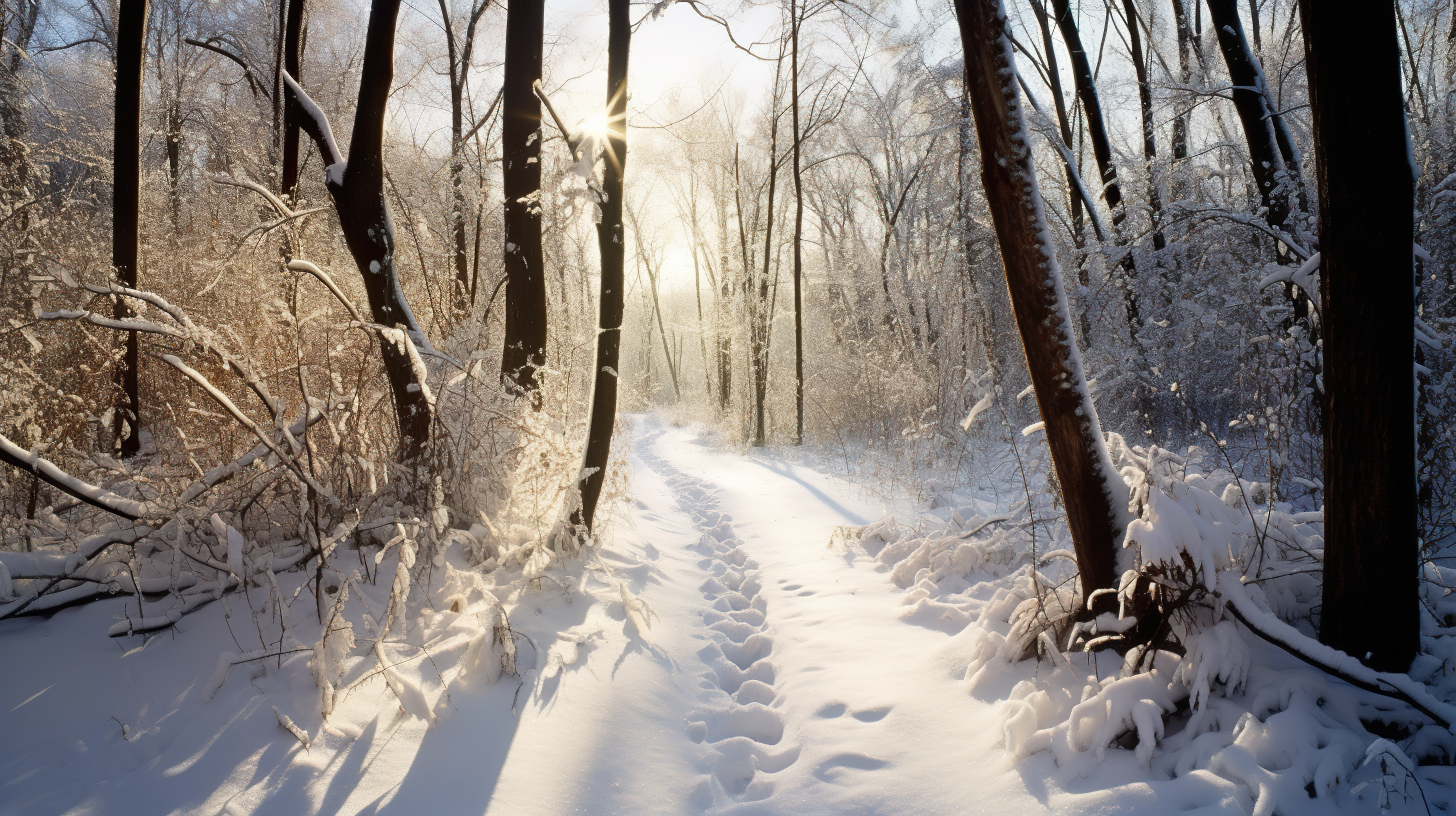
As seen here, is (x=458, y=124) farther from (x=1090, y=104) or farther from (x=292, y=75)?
(x=1090, y=104)

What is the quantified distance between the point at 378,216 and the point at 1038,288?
382 cm

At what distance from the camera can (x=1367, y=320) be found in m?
1.71

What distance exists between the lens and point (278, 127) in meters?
9.84

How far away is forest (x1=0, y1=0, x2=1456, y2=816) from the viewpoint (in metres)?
1.71

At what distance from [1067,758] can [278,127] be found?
13.0 m

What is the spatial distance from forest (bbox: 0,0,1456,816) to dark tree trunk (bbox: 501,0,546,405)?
0.03m

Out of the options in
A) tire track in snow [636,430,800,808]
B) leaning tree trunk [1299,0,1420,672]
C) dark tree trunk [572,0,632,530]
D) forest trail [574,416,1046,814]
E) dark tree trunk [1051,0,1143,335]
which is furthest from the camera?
dark tree trunk [1051,0,1143,335]

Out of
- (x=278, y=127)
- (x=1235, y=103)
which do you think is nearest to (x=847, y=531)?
(x=1235, y=103)

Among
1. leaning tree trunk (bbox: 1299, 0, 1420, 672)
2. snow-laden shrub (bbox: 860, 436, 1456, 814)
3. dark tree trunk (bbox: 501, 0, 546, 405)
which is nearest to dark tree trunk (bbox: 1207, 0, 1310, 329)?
snow-laden shrub (bbox: 860, 436, 1456, 814)

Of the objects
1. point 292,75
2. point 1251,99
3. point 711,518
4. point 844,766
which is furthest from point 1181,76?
point 292,75

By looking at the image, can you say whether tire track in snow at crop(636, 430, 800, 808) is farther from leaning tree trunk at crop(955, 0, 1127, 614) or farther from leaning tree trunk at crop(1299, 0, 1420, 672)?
leaning tree trunk at crop(1299, 0, 1420, 672)

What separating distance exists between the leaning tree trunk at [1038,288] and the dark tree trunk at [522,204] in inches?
130

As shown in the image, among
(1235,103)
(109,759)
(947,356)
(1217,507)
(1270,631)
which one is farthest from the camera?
(947,356)

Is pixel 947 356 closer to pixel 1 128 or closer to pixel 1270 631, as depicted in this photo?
pixel 1270 631
